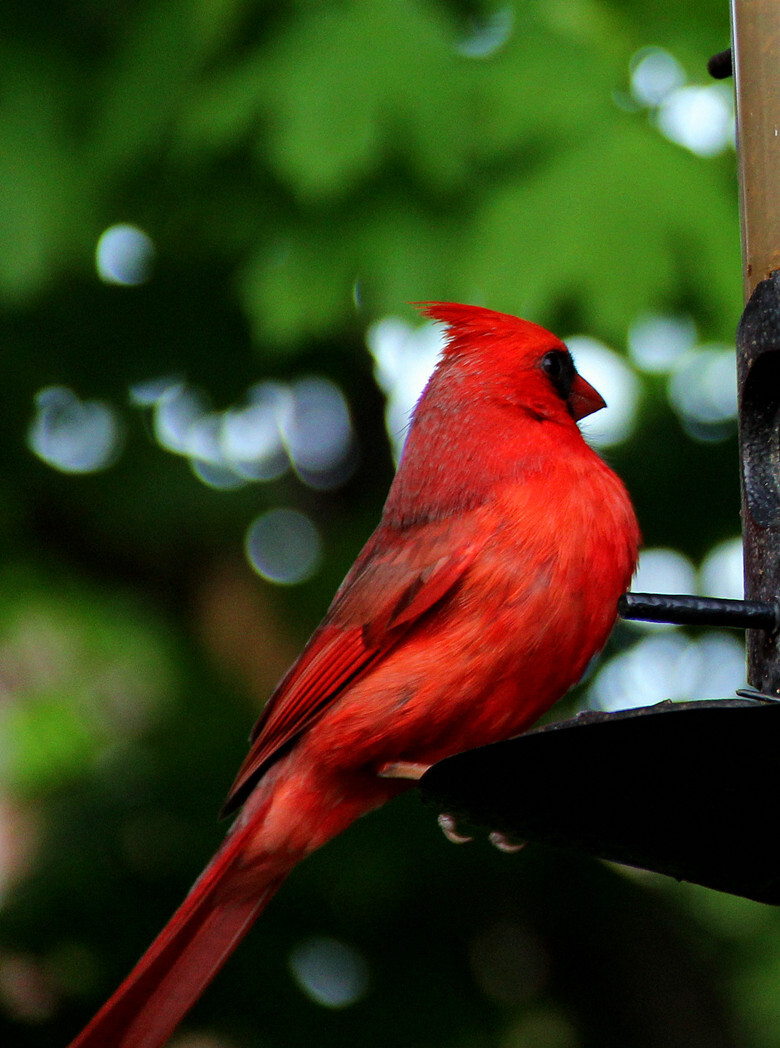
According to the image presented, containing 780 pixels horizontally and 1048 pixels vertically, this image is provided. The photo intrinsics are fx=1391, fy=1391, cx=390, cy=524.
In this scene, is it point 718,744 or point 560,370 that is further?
point 560,370

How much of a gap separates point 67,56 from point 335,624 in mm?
1702

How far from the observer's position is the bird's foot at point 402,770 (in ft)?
9.15

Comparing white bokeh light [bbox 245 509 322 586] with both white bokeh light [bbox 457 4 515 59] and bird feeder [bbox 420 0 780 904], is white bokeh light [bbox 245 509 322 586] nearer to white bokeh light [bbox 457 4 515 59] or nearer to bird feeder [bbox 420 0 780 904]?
white bokeh light [bbox 457 4 515 59]

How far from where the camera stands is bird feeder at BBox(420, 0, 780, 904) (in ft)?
5.97

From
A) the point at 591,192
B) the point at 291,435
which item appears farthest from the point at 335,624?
the point at 291,435

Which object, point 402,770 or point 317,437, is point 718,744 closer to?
point 402,770

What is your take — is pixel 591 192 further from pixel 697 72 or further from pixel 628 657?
pixel 628 657

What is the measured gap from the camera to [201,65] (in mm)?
3465

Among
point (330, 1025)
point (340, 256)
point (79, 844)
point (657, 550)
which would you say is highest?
point (340, 256)

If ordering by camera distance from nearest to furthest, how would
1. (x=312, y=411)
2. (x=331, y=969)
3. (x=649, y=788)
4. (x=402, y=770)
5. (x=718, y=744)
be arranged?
1. (x=718, y=744)
2. (x=649, y=788)
3. (x=402, y=770)
4. (x=331, y=969)
5. (x=312, y=411)

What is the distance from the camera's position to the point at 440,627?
2848 mm

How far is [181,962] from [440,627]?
36.4 inches

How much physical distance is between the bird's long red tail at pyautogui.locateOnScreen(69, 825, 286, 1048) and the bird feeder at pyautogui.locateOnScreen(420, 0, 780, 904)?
90 cm

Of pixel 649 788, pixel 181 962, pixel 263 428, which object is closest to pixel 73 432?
pixel 263 428
